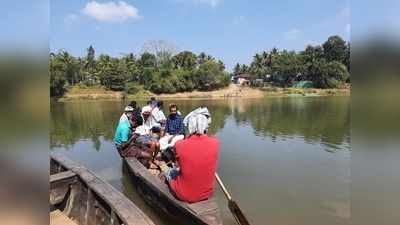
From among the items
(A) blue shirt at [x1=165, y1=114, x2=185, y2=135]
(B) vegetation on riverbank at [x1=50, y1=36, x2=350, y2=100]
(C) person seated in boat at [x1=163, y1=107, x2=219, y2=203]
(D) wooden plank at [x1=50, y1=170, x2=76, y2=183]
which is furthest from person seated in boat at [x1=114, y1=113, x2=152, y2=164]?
(B) vegetation on riverbank at [x1=50, y1=36, x2=350, y2=100]

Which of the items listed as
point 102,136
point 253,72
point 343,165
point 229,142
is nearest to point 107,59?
point 253,72

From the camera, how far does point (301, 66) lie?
5159 cm

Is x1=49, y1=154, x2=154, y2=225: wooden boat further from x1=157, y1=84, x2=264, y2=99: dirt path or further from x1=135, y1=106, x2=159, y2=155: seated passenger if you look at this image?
x1=157, y1=84, x2=264, y2=99: dirt path

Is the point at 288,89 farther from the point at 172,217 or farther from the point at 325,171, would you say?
the point at 172,217

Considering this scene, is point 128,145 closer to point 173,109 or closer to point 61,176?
point 173,109

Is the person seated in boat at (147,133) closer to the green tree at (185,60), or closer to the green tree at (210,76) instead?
the green tree at (210,76)

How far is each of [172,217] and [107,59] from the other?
5071cm

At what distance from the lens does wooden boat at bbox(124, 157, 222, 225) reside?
3865 mm

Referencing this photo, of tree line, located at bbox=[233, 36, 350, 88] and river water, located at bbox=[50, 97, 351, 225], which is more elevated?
tree line, located at bbox=[233, 36, 350, 88]

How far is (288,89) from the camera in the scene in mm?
52031

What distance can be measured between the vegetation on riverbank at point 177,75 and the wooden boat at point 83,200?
38298mm

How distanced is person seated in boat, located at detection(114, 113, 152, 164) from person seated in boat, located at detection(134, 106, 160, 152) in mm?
117

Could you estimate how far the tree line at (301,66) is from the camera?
46.0 metres

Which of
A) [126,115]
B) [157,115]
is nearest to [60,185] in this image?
[126,115]
